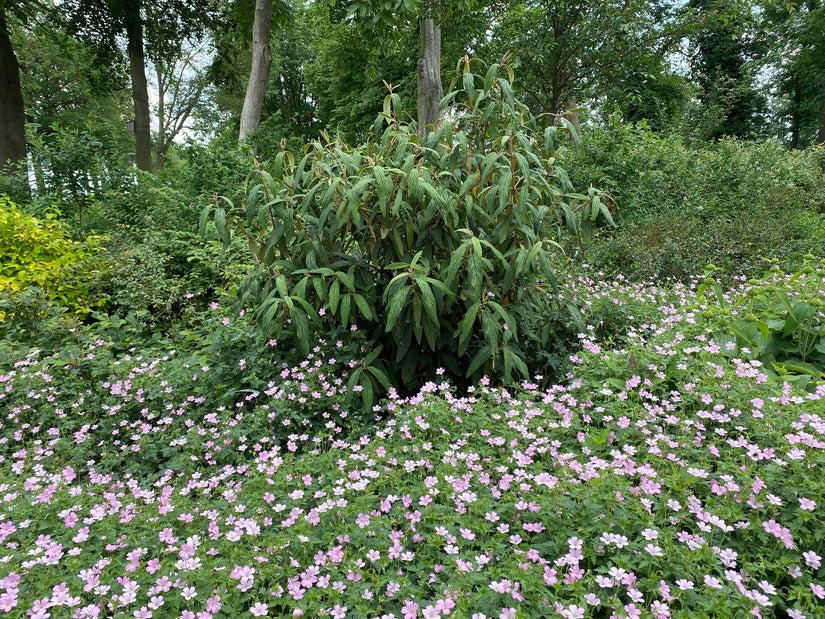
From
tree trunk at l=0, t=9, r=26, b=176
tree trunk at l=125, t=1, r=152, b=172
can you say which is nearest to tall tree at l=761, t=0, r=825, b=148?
tree trunk at l=125, t=1, r=152, b=172

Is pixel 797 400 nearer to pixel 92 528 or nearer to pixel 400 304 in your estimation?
pixel 400 304

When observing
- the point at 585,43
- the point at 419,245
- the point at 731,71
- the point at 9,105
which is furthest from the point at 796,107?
the point at 9,105

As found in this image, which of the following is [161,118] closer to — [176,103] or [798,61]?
[176,103]

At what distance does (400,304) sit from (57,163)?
21.3 feet

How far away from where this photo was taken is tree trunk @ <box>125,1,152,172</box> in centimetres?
1112

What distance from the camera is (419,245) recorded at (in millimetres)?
2953

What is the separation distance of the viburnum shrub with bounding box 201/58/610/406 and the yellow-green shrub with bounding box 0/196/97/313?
95.2 inches

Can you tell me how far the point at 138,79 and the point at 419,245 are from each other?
453 inches

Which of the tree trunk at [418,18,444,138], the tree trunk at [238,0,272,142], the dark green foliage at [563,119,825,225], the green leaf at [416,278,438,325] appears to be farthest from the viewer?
the tree trunk at [238,0,272,142]

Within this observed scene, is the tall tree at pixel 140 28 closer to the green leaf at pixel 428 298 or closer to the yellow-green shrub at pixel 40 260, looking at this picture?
the yellow-green shrub at pixel 40 260

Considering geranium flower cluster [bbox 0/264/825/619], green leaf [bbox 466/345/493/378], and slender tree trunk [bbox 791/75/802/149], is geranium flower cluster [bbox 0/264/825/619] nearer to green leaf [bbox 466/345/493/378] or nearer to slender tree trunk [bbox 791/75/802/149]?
green leaf [bbox 466/345/493/378]

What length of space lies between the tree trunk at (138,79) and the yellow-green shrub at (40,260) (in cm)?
709

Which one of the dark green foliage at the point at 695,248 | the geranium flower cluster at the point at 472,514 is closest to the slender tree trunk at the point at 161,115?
the dark green foliage at the point at 695,248

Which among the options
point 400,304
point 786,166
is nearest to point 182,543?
point 400,304
